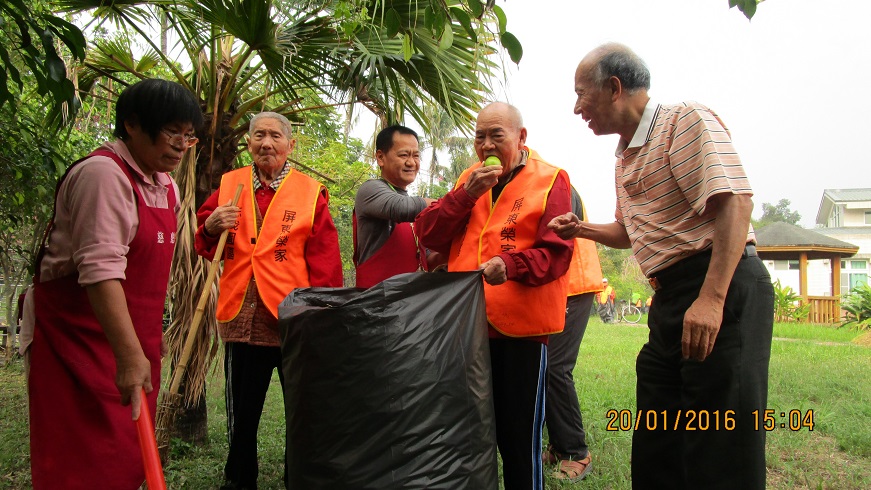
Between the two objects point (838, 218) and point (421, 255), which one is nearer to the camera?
point (421, 255)

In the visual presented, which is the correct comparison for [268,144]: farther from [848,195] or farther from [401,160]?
[848,195]

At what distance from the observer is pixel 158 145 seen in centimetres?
176

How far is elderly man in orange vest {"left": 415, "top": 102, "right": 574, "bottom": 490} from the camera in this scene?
2168 mm

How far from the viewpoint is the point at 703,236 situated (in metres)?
1.82

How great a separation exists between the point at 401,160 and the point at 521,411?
130 centimetres

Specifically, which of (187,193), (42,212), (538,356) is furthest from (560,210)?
(42,212)

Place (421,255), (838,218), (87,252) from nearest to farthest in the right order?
(87,252)
(421,255)
(838,218)

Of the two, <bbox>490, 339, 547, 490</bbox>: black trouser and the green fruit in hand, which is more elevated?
the green fruit in hand

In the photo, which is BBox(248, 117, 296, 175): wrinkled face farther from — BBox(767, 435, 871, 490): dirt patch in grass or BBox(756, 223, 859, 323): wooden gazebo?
BBox(756, 223, 859, 323): wooden gazebo

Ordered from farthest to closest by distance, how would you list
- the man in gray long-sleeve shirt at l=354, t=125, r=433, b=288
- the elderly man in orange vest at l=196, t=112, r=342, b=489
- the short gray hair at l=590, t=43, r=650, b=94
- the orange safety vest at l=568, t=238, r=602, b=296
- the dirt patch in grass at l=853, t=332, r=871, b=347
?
the dirt patch in grass at l=853, t=332, r=871, b=347, the orange safety vest at l=568, t=238, r=602, b=296, the man in gray long-sleeve shirt at l=354, t=125, r=433, b=288, the elderly man in orange vest at l=196, t=112, r=342, b=489, the short gray hair at l=590, t=43, r=650, b=94

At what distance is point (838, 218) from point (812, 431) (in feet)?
106

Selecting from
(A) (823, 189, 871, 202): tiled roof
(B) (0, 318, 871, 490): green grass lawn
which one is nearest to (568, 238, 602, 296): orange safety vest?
(B) (0, 318, 871, 490): green grass lawn

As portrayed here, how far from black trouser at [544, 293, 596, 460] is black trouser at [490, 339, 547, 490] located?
1059 millimetres

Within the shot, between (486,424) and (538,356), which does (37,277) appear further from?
(538,356)
